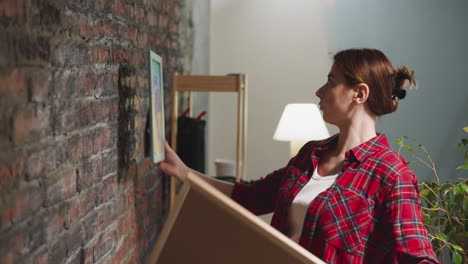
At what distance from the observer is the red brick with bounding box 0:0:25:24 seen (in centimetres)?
99

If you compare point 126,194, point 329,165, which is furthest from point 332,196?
point 126,194

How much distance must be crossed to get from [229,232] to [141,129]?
3.85 feet

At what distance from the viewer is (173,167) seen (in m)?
2.17

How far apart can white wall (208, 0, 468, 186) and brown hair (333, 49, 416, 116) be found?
2.39 meters

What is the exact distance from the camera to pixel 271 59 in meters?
4.34

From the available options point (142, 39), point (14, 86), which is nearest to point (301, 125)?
point (142, 39)

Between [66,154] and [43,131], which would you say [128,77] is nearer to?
[66,154]

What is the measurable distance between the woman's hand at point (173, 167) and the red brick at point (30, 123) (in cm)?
96

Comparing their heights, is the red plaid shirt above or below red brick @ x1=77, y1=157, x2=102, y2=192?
below

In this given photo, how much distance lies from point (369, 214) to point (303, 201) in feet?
0.68

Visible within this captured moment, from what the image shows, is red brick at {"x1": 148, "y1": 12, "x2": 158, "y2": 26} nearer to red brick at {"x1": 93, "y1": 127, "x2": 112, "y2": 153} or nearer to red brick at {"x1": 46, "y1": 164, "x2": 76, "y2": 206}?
red brick at {"x1": 93, "y1": 127, "x2": 112, "y2": 153}

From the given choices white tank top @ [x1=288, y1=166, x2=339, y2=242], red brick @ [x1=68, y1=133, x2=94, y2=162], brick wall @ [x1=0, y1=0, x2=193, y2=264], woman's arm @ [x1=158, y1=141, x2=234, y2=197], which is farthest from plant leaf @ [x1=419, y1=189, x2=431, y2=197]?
red brick @ [x1=68, y1=133, x2=94, y2=162]

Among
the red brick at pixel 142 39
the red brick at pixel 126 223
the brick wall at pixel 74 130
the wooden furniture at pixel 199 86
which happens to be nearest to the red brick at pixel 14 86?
the brick wall at pixel 74 130

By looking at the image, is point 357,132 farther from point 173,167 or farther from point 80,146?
point 80,146
